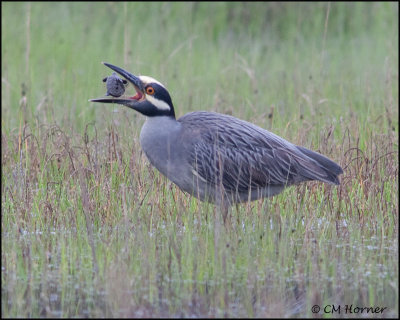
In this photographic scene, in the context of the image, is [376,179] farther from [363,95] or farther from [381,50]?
[381,50]

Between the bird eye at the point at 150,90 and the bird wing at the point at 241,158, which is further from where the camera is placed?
the bird eye at the point at 150,90

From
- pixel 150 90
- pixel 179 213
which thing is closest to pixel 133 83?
pixel 150 90

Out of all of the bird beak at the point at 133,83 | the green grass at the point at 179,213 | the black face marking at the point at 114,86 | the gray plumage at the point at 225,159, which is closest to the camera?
the green grass at the point at 179,213

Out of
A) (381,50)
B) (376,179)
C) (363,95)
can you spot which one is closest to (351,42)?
(381,50)

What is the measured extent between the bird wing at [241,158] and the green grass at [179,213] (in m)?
0.21

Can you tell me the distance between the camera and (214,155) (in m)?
6.53

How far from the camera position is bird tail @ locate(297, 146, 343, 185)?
6656 millimetres

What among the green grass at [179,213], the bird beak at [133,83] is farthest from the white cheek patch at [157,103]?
the green grass at [179,213]

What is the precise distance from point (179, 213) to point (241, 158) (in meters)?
0.75

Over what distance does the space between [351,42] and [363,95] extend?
3412 mm

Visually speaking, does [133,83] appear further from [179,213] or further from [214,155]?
[179,213]

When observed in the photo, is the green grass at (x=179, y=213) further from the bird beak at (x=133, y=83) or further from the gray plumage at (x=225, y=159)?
the bird beak at (x=133, y=83)

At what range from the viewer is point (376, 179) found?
23.7ft

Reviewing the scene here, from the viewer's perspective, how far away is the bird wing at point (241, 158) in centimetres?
654
